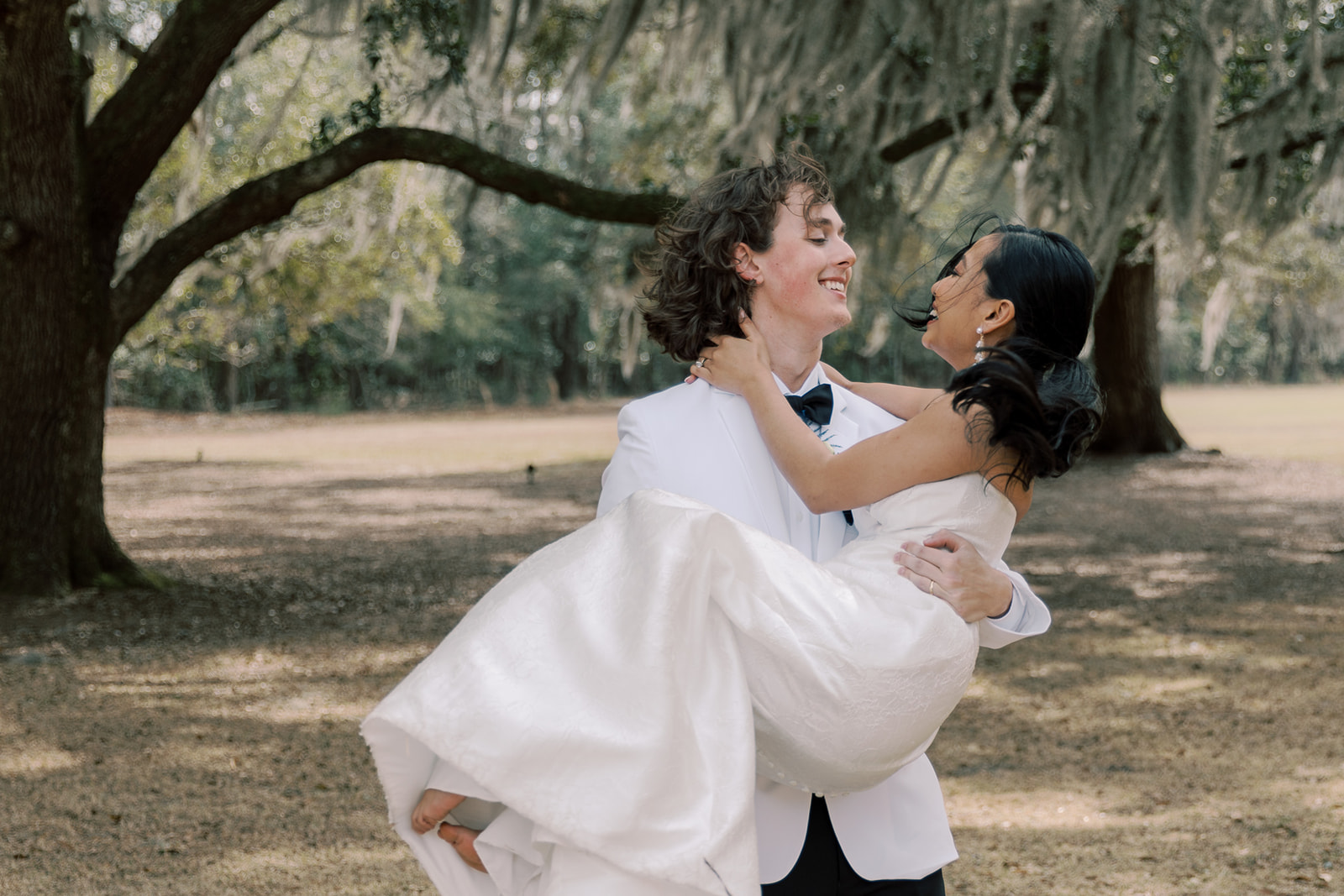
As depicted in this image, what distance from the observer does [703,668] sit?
148cm

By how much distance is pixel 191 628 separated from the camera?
695 cm

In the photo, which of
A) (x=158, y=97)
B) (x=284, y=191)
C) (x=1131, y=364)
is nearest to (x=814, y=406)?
(x=284, y=191)

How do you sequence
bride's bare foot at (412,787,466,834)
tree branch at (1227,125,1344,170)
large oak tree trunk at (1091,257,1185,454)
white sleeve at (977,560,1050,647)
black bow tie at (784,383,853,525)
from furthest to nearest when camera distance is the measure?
1. large oak tree trunk at (1091,257,1185,454)
2. tree branch at (1227,125,1344,170)
3. black bow tie at (784,383,853,525)
4. white sleeve at (977,560,1050,647)
5. bride's bare foot at (412,787,466,834)

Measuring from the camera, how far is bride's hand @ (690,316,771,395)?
1.79 meters

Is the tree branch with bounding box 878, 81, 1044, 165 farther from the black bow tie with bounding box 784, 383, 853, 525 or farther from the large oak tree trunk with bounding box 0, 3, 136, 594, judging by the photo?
the black bow tie with bounding box 784, 383, 853, 525

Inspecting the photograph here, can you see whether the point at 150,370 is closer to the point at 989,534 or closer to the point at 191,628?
the point at 191,628

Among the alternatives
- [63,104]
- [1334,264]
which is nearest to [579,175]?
[63,104]

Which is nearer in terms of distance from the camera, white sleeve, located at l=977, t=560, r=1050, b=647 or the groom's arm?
the groom's arm

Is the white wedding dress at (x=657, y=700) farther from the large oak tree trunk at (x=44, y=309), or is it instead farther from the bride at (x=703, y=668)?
the large oak tree trunk at (x=44, y=309)

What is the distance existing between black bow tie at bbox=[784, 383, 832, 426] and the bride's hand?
3.3 inches

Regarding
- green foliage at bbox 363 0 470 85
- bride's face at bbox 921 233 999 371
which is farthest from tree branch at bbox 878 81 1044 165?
bride's face at bbox 921 233 999 371

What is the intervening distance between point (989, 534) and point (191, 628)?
6.18 meters

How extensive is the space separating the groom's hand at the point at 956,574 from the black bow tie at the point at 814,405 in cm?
30

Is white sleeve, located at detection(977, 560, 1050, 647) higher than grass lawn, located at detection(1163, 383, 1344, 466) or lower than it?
higher
